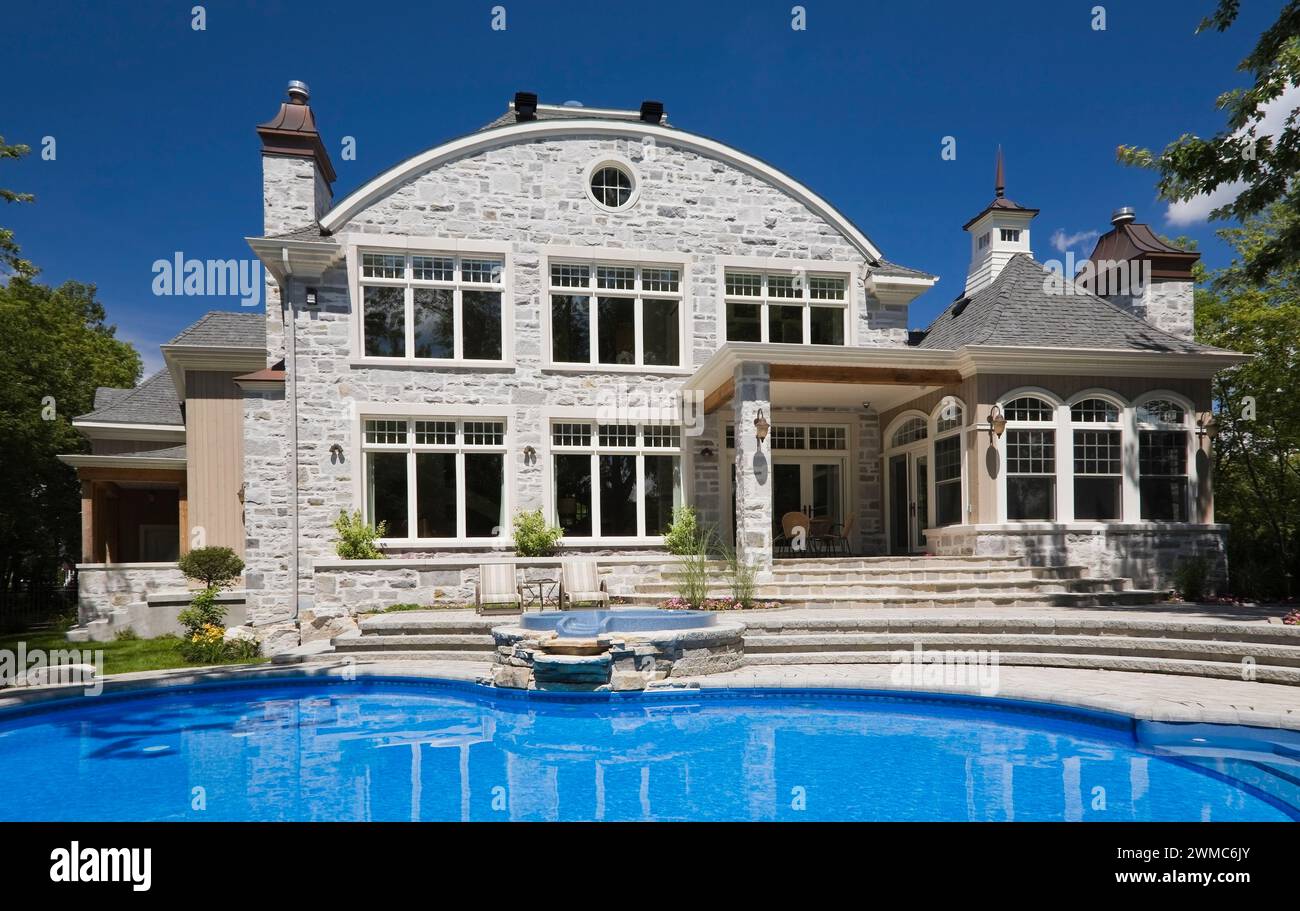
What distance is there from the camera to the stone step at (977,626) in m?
9.40

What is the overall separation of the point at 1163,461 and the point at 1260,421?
4559 mm

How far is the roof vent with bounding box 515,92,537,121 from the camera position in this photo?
15945 millimetres

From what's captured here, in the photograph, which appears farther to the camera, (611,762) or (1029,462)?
(1029,462)

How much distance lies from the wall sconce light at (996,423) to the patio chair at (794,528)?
3.85m

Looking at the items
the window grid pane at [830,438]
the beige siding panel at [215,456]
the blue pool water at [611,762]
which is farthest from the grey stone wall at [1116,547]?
the beige siding panel at [215,456]

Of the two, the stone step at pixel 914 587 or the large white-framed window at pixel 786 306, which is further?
the large white-framed window at pixel 786 306

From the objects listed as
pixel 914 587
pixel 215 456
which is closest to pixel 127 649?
pixel 215 456

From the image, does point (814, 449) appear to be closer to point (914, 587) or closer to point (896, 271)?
point (896, 271)

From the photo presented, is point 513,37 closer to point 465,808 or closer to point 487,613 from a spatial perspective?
point 487,613

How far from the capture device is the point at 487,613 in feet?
39.0

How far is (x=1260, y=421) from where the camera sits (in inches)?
659

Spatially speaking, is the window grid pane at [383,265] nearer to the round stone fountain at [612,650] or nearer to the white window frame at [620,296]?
the white window frame at [620,296]

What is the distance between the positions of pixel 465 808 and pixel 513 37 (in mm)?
13088

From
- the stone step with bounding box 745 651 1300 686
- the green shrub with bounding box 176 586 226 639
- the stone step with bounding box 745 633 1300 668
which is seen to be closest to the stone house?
the green shrub with bounding box 176 586 226 639
